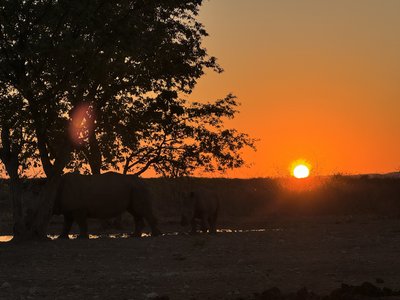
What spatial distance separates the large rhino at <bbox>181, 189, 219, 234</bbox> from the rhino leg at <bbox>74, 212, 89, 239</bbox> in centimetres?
325

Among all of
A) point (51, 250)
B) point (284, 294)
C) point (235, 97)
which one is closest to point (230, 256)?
point (51, 250)

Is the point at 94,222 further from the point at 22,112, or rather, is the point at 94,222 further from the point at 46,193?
the point at 22,112

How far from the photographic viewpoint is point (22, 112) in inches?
878

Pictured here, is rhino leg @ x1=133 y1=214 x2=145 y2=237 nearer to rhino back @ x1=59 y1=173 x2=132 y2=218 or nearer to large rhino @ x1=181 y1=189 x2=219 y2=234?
rhino back @ x1=59 y1=173 x2=132 y2=218

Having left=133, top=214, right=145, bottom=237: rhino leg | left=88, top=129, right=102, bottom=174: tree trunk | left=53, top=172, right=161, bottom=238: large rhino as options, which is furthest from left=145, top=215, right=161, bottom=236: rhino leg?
left=88, top=129, right=102, bottom=174: tree trunk

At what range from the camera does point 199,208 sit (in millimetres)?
28188

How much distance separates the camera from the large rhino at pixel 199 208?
27672mm

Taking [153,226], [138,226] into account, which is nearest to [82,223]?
[138,226]

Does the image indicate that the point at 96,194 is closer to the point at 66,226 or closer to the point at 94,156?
the point at 66,226

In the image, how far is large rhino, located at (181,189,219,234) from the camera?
90.8ft

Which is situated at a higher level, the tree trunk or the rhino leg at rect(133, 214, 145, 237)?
the tree trunk

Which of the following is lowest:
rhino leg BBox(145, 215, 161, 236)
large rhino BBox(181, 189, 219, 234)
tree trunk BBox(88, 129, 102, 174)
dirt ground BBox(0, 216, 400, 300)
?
dirt ground BBox(0, 216, 400, 300)

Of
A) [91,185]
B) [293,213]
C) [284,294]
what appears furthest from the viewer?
[293,213]

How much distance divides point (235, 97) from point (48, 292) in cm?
2326
